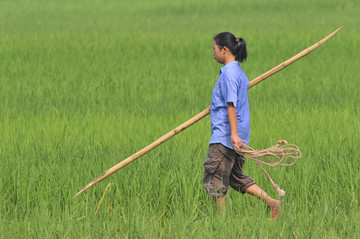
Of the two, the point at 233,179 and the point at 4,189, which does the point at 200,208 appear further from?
the point at 4,189

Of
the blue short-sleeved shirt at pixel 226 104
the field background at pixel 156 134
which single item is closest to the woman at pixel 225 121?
the blue short-sleeved shirt at pixel 226 104

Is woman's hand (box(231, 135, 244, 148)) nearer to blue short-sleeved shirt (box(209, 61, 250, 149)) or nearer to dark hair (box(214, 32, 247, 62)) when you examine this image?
blue short-sleeved shirt (box(209, 61, 250, 149))

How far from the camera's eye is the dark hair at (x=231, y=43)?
4.12 metres

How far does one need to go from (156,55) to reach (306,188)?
9.22 meters

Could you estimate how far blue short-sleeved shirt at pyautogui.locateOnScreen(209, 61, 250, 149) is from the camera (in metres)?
4.07

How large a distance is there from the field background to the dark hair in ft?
3.06

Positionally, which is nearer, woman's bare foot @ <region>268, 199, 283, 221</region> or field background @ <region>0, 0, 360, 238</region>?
field background @ <region>0, 0, 360, 238</region>

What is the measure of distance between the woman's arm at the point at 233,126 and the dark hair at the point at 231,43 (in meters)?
0.33

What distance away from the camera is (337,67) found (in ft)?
37.3

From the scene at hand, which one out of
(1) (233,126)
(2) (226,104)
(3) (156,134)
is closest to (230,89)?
(2) (226,104)

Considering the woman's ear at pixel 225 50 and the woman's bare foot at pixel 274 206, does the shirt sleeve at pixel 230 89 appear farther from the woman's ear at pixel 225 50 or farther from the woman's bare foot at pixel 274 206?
the woman's bare foot at pixel 274 206

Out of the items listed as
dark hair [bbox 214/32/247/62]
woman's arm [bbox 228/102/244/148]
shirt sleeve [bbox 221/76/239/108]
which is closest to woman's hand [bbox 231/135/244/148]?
woman's arm [bbox 228/102/244/148]

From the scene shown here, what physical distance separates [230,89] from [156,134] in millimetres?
2523

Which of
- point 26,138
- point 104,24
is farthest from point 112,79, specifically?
point 104,24
